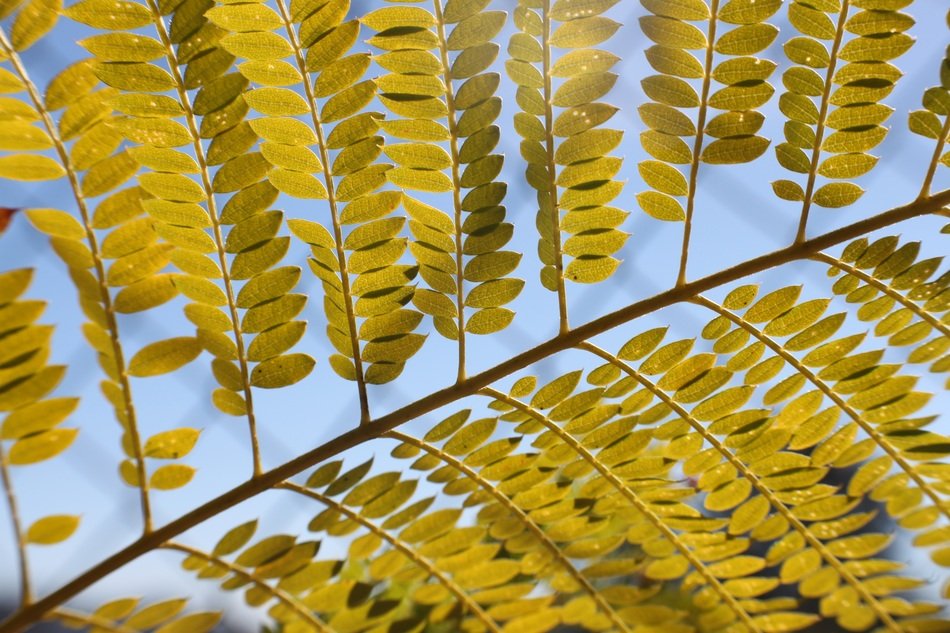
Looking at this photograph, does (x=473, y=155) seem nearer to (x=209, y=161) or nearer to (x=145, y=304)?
(x=209, y=161)

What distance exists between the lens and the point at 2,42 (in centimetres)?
98

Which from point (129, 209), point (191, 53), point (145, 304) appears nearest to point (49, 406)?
point (145, 304)

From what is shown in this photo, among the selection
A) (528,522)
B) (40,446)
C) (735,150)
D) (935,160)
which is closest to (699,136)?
(735,150)

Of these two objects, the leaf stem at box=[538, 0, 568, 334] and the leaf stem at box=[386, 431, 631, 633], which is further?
the leaf stem at box=[386, 431, 631, 633]

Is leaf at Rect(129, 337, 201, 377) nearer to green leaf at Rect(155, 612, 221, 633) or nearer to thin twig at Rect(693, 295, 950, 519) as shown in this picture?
green leaf at Rect(155, 612, 221, 633)

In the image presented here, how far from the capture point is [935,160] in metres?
1.14

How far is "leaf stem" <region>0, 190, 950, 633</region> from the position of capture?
1.14 m

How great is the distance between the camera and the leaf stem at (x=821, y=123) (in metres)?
1.11

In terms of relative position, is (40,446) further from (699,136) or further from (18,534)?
(699,136)

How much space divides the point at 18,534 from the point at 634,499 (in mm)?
959

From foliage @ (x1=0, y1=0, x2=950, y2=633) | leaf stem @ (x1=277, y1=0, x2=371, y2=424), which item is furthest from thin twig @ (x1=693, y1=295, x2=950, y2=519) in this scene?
leaf stem @ (x1=277, y1=0, x2=371, y2=424)

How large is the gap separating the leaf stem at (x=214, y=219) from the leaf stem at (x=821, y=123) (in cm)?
89

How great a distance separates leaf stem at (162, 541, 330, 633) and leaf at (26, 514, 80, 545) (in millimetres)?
145

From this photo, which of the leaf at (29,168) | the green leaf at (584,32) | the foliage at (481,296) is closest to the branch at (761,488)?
the foliage at (481,296)
